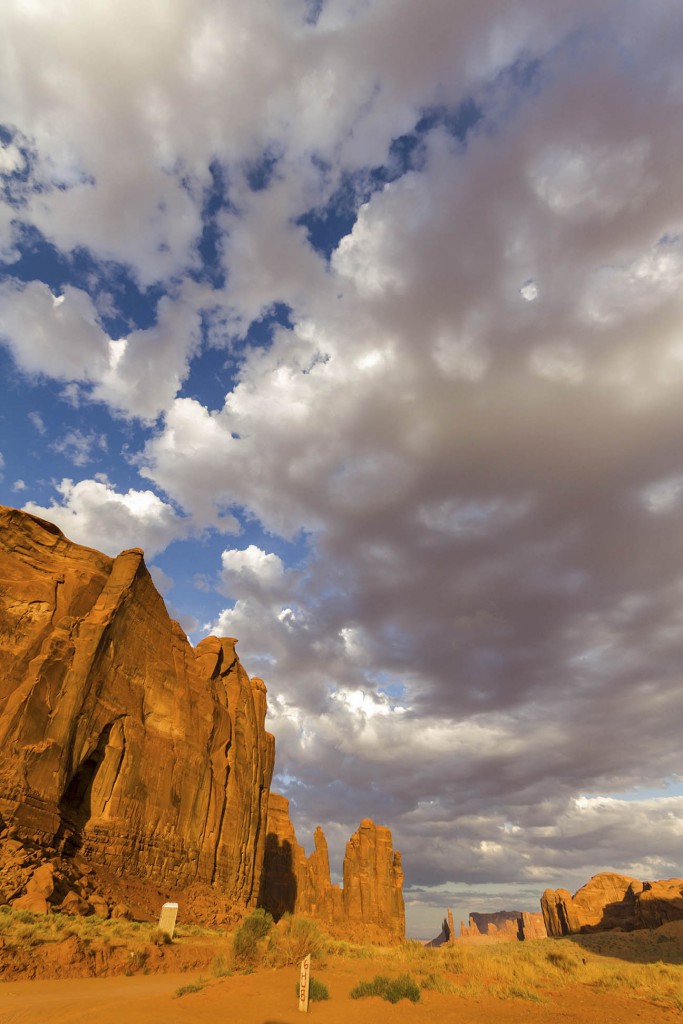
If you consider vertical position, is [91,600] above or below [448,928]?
above

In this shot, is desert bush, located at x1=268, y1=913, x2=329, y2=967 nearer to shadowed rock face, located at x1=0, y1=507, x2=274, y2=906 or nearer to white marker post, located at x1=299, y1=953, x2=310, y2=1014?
white marker post, located at x1=299, y1=953, x2=310, y2=1014

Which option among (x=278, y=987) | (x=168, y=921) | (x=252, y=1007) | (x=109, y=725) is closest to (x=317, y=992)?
(x=278, y=987)

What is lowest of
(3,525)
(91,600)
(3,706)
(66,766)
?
(66,766)

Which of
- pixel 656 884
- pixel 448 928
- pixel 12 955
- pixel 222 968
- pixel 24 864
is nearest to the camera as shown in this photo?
pixel 12 955

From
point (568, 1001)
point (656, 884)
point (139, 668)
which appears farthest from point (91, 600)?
point (656, 884)

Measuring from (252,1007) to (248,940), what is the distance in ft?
20.2

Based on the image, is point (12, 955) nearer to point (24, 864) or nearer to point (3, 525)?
point (24, 864)

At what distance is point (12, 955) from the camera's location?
43.5 ft

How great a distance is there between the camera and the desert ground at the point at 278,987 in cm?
1083

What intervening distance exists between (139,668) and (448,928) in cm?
22133

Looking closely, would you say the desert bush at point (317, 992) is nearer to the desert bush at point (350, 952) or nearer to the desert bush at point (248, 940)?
the desert bush at point (248, 940)

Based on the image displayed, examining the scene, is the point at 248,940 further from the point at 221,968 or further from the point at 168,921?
the point at 168,921

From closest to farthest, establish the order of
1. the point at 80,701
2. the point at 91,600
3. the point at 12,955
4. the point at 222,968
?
the point at 12,955 < the point at 222,968 < the point at 80,701 < the point at 91,600

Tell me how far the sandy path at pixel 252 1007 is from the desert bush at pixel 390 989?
246mm
